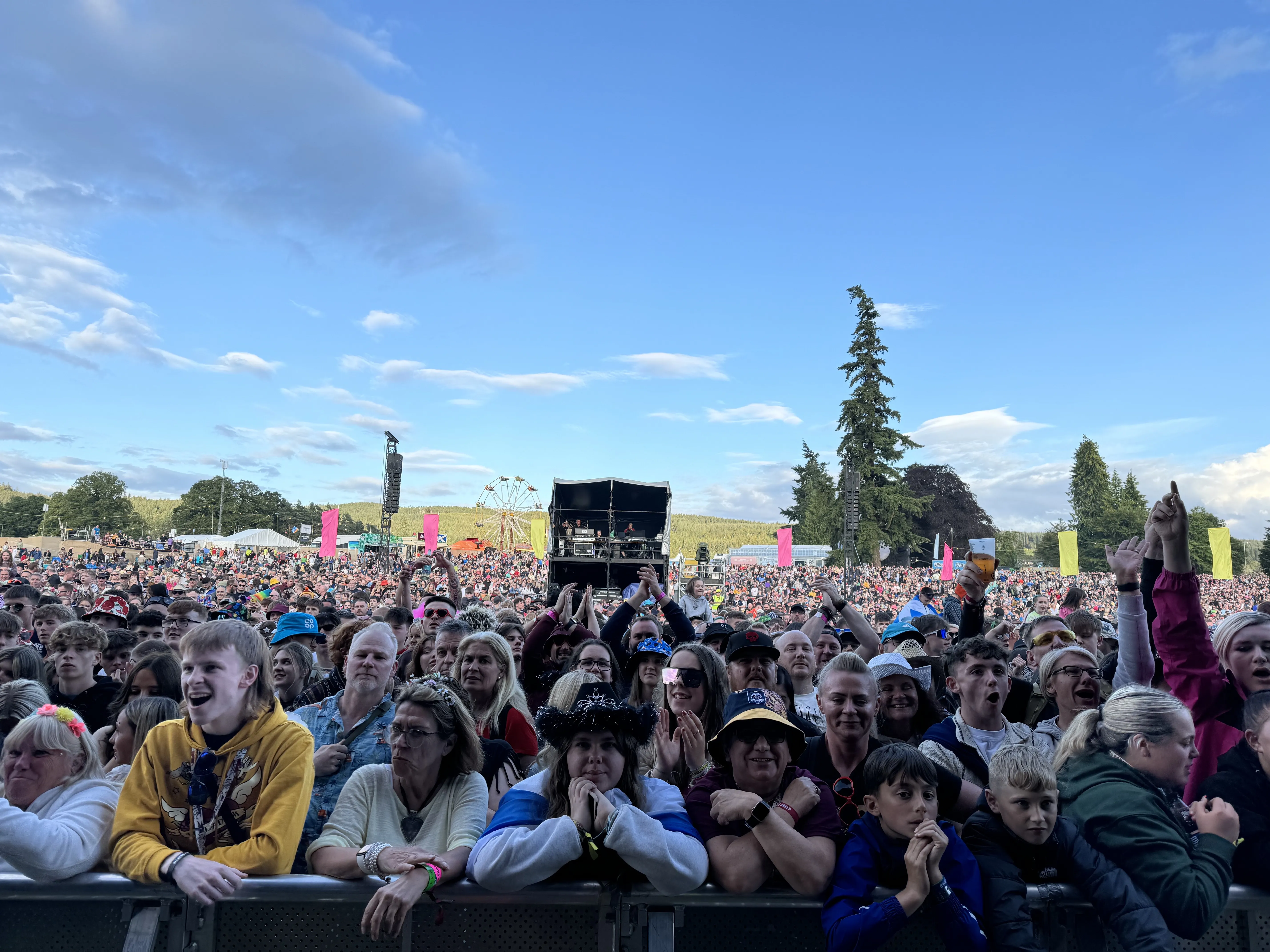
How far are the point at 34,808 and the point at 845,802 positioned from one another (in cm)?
287

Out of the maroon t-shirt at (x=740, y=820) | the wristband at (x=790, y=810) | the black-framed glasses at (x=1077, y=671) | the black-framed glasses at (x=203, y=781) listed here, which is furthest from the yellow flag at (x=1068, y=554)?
the black-framed glasses at (x=203, y=781)

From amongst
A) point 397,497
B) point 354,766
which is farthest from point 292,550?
point 354,766

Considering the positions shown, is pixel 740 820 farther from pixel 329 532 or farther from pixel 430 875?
pixel 329 532

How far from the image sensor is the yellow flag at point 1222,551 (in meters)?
25.7

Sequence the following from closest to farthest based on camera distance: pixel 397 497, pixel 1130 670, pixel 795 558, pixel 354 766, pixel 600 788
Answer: pixel 600 788 < pixel 354 766 < pixel 1130 670 < pixel 397 497 < pixel 795 558

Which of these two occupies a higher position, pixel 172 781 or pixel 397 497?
pixel 397 497

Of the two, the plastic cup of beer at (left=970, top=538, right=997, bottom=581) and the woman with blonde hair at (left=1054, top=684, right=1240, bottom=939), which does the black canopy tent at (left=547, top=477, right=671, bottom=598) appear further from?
the woman with blonde hair at (left=1054, top=684, right=1240, bottom=939)

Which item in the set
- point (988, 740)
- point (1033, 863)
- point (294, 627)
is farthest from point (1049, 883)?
point (294, 627)

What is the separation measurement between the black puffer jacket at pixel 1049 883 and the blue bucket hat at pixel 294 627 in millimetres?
4515

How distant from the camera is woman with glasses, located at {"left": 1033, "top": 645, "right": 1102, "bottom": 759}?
12.7 ft

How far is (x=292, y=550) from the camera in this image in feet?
200

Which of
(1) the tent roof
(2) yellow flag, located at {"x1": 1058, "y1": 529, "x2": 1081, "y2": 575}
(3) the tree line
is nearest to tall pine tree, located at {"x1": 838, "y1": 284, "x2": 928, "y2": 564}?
(3) the tree line

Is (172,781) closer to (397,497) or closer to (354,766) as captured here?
(354,766)

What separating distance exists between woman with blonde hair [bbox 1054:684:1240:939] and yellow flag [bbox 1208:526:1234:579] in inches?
1120
